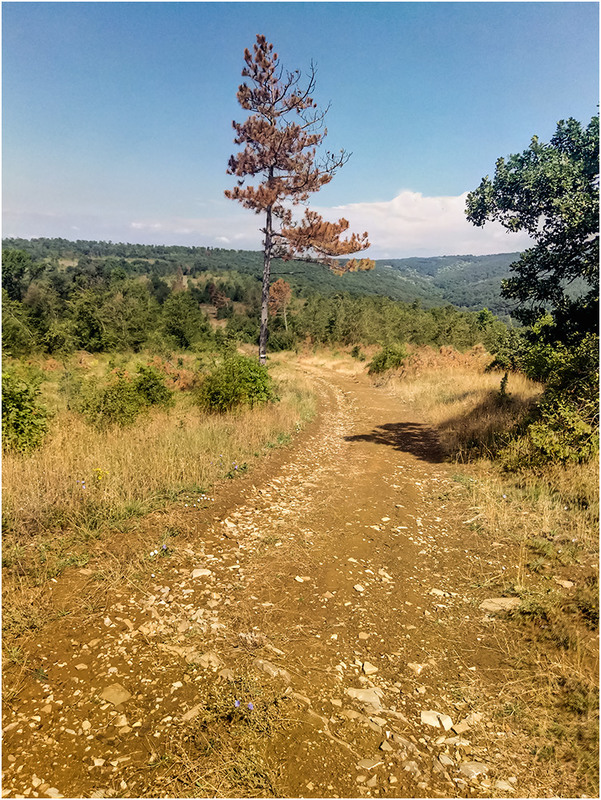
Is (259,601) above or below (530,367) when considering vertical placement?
below

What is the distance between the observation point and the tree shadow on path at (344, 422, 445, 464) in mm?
8865

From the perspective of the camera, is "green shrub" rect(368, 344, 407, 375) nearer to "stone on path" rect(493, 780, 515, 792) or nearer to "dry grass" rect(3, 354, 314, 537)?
"dry grass" rect(3, 354, 314, 537)

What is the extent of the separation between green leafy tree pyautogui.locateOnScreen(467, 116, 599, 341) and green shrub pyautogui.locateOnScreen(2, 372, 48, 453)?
9.56 m

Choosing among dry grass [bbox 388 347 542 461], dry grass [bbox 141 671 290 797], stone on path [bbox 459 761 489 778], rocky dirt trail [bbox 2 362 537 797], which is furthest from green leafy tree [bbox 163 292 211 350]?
stone on path [bbox 459 761 489 778]

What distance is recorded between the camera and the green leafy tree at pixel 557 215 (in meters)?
6.88

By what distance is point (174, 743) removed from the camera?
7.91 feet

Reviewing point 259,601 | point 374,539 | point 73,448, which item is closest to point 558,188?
point 374,539

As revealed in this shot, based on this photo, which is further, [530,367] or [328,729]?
[530,367]

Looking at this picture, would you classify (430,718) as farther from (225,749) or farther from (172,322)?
(172,322)

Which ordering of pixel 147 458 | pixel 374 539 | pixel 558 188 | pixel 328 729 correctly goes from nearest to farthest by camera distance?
1. pixel 328 729
2. pixel 374 539
3. pixel 147 458
4. pixel 558 188

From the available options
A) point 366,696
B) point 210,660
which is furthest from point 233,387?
point 366,696

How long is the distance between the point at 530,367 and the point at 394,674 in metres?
5.96

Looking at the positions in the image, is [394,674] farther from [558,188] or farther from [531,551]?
[558,188]

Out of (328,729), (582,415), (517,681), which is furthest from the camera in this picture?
(582,415)
